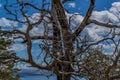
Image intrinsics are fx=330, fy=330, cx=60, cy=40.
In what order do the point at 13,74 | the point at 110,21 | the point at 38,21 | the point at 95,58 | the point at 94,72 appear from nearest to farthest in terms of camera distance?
the point at 94,72
the point at 95,58
the point at 38,21
the point at 110,21
the point at 13,74

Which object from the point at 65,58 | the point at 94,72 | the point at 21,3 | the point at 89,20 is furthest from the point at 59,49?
the point at 89,20

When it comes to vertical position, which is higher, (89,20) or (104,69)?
(89,20)

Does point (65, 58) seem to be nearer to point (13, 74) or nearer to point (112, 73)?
point (112, 73)

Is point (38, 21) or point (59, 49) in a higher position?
point (38, 21)

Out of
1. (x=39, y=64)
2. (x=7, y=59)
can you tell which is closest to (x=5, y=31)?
(x=7, y=59)

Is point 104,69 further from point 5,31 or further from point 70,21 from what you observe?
point 5,31

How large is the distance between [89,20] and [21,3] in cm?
190

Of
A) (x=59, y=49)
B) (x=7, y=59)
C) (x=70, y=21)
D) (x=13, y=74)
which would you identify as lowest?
(x=13, y=74)

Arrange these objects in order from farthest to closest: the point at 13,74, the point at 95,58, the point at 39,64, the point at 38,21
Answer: the point at 13,74, the point at 39,64, the point at 38,21, the point at 95,58

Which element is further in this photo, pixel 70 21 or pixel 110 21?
pixel 110 21

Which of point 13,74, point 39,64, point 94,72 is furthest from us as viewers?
point 13,74

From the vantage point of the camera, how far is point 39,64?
714 cm

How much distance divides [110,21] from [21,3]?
87.4 inches

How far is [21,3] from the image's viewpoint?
666cm
